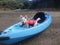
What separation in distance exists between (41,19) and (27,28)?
4.92 feet

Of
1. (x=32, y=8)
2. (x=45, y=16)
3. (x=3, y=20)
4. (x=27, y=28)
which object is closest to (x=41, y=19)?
(x=45, y=16)

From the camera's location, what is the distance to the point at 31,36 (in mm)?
9734

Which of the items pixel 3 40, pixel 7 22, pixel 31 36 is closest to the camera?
pixel 3 40

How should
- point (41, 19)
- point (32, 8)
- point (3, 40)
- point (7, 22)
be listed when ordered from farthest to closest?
1. point (32, 8)
2. point (7, 22)
3. point (41, 19)
4. point (3, 40)

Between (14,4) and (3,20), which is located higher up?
(14,4)

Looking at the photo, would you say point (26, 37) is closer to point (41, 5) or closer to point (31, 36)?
point (31, 36)

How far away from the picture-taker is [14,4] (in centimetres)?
1880

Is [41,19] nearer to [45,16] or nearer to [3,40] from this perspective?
[45,16]

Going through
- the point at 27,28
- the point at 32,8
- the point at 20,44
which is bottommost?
the point at 20,44

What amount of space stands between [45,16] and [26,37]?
2.47 meters

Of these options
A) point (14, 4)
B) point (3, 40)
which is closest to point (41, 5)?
point (14, 4)

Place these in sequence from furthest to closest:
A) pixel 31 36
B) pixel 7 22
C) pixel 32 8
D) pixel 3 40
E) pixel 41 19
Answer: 1. pixel 32 8
2. pixel 7 22
3. pixel 41 19
4. pixel 31 36
5. pixel 3 40

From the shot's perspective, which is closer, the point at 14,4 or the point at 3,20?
the point at 3,20

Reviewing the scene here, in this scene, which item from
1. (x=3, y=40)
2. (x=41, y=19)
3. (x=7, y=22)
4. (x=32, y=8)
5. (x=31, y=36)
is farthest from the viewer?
(x=32, y=8)
